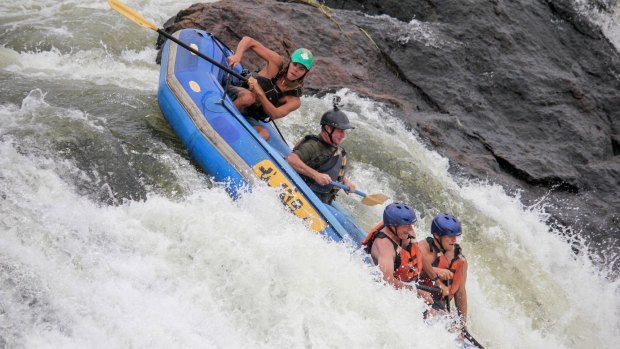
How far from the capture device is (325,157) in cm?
577

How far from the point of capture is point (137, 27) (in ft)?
30.2

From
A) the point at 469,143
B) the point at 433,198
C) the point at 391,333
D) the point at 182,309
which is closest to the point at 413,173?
the point at 433,198

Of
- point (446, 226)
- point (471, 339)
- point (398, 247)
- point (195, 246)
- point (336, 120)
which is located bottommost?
point (471, 339)

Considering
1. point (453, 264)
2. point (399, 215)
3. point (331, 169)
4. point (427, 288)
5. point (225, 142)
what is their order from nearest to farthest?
point (399, 215) → point (427, 288) → point (453, 264) → point (225, 142) → point (331, 169)

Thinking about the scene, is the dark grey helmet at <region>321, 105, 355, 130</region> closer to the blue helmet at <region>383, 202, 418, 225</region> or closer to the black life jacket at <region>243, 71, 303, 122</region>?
the black life jacket at <region>243, 71, 303, 122</region>

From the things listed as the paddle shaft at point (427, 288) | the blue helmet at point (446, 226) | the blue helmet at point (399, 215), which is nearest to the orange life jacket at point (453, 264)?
the blue helmet at point (446, 226)

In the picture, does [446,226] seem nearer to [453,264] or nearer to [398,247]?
[453,264]

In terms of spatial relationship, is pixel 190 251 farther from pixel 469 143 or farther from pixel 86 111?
pixel 469 143

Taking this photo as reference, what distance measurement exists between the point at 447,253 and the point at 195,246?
75.0 inches

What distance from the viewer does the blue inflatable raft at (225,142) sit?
5367 mm

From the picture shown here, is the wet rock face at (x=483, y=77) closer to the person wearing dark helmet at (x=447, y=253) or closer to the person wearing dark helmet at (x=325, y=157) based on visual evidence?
the person wearing dark helmet at (x=325, y=157)

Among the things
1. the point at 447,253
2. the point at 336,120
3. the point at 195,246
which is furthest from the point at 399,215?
the point at 195,246

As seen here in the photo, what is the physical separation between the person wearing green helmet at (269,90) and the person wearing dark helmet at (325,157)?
477mm

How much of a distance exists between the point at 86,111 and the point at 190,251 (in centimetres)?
225
